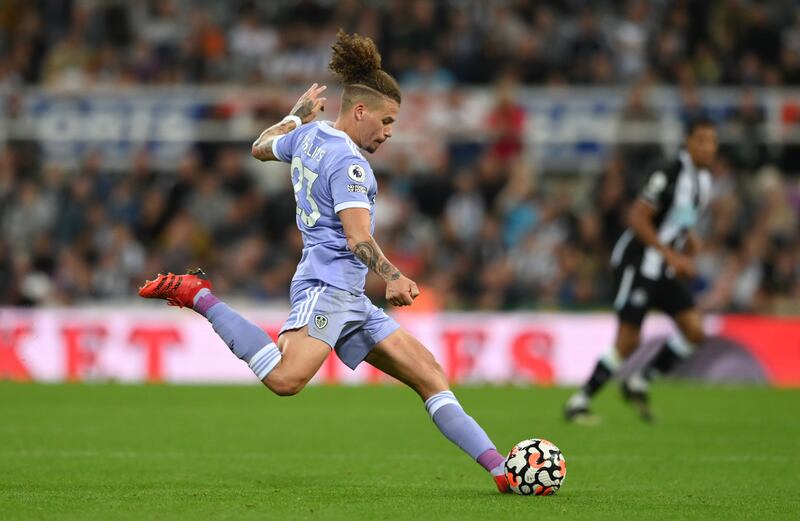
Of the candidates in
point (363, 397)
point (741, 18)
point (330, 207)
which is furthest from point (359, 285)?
point (741, 18)

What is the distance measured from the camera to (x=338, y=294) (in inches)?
274

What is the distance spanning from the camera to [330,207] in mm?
6965

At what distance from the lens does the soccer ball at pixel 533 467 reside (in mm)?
6785

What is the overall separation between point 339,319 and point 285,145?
102 centimetres

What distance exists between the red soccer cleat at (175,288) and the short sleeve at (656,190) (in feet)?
17.5

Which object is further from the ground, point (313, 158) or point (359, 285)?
point (313, 158)

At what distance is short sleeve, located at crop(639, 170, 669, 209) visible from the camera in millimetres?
11430

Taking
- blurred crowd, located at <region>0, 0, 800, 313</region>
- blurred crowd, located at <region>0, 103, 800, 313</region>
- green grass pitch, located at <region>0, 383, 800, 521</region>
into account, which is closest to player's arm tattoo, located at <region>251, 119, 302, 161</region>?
green grass pitch, located at <region>0, 383, 800, 521</region>

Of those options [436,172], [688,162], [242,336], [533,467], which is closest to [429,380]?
[533,467]

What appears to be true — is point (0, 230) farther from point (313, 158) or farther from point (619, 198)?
point (313, 158)

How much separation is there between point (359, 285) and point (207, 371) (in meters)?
10.7

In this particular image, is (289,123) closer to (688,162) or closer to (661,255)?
(661,255)

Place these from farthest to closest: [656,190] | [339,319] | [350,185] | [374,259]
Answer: [656,190]
[339,319]
[350,185]
[374,259]

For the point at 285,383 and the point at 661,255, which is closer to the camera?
the point at 285,383
